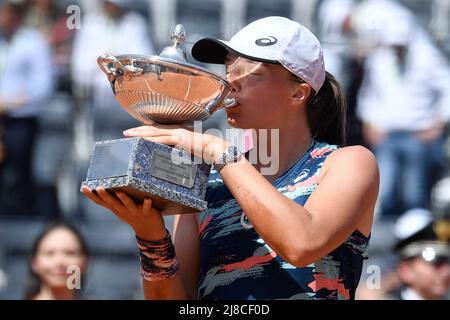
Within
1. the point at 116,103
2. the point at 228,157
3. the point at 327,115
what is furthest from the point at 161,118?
the point at 116,103

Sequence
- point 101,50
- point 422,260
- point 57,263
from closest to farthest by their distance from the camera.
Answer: point 57,263 → point 422,260 → point 101,50

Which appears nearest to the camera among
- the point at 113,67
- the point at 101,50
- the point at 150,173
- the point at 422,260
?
the point at 150,173

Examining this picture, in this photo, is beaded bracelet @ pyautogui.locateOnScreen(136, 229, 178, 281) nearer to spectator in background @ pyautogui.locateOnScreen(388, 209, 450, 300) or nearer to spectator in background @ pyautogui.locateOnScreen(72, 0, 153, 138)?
spectator in background @ pyautogui.locateOnScreen(388, 209, 450, 300)

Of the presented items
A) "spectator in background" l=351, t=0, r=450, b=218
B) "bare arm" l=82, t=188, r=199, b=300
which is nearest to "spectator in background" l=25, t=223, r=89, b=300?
"spectator in background" l=351, t=0, r=450, b=218

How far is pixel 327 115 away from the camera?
2369 millimetres

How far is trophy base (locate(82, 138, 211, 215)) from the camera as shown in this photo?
2.06m

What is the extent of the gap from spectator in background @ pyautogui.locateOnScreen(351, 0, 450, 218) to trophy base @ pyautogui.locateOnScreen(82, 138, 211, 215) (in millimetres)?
3497

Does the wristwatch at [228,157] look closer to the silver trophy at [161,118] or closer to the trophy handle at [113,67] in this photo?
the silver trophy at [161,118]

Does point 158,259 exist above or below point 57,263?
above

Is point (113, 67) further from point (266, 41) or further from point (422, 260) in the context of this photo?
point (422, 260)

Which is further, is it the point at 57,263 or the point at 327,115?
the point at 57,263

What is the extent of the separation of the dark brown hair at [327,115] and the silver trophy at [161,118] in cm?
24

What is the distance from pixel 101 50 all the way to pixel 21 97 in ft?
1.67
